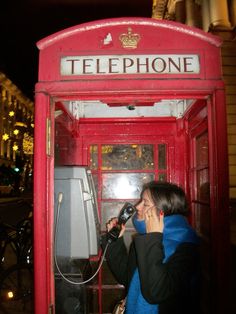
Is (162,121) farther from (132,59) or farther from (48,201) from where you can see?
(48,201)

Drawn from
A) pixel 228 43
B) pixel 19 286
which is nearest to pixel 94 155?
pixel 19 286

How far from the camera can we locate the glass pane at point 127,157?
3.46 metres

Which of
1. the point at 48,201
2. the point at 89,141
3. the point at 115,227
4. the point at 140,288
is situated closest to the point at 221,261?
the point at 140,288

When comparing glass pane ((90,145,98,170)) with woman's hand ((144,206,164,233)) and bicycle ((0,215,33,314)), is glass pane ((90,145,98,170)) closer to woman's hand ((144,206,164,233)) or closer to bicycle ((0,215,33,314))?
→ woman's hand ((144,206,164,233))

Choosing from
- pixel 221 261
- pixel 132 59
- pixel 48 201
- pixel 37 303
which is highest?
pixel 132 59

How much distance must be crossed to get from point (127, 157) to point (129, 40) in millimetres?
1627

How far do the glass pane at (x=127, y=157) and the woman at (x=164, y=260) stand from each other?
4.56 feet

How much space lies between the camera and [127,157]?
3473 mm

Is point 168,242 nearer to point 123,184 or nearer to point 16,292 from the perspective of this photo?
point 123,184

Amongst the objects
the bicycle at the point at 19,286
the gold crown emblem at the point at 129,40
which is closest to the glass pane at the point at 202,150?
the gold crown emblem at the point at 129,40

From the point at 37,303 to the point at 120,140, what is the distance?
1.88m

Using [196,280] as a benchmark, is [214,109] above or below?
above

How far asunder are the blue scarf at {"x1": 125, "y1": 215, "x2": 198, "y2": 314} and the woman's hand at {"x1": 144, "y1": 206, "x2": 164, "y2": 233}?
2.0 inches

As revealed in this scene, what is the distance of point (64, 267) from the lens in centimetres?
244
